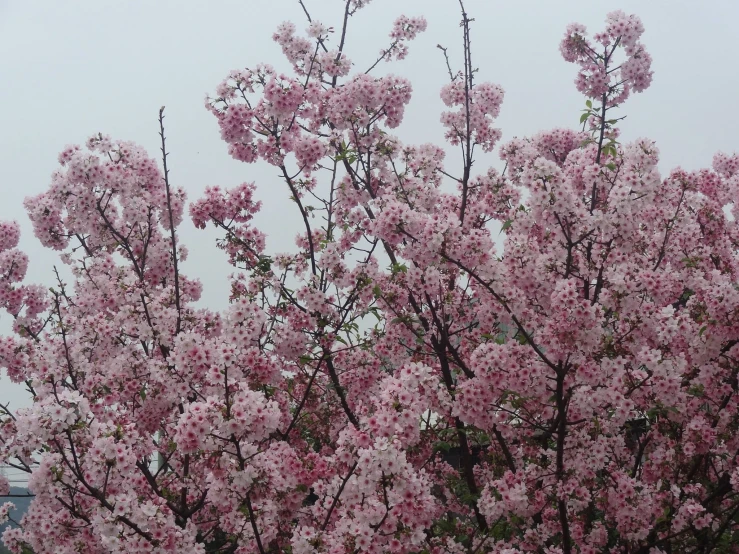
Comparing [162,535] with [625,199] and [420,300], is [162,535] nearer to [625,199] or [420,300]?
[420,300]

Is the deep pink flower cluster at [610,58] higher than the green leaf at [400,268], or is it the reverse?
the deep pink flower cluster at [610,58]

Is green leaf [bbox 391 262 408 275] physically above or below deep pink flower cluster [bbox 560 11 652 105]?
below

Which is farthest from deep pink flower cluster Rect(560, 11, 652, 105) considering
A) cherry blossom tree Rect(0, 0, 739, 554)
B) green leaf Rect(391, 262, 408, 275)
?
green leaf Rect(391, 262, 408, 275)

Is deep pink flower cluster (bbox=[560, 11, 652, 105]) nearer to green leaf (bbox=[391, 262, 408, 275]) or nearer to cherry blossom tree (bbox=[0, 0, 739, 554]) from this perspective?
cherry blossom tree (bbox=[0, 0, 739, 554])

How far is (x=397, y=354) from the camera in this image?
25.0 ft

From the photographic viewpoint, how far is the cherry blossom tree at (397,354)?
5.09 meters

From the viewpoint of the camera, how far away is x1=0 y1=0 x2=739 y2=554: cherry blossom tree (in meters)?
5.09

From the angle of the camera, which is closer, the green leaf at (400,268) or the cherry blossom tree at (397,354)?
the cherry blossom tree at (397,354)

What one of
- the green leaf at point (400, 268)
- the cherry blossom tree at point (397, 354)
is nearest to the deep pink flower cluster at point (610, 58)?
the cherry blossom tree at point (397, 354)

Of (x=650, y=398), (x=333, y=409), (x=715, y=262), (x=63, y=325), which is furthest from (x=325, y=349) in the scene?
(x=715, y=262)

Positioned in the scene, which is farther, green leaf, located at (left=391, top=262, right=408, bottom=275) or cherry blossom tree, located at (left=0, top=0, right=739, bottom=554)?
green leaf, located at (left=391, top=262, right=408, bottom=275)

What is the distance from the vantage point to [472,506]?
22.1ft

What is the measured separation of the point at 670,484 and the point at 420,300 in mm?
3010

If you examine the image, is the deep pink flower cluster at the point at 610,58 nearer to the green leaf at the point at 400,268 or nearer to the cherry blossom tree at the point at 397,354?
the cherry blossom tree at the point at 397,354
